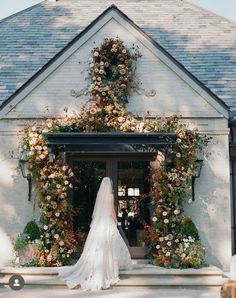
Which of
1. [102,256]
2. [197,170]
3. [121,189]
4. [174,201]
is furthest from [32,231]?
[197,170]

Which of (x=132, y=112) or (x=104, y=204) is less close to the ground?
(x=132, y=112)

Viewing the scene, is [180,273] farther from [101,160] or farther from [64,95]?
[64,95]

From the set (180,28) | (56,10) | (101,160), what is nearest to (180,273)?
(101,160)

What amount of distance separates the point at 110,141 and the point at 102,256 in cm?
255

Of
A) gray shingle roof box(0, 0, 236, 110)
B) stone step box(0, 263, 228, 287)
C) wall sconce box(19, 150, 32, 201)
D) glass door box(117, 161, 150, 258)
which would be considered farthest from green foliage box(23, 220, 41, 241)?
gray shingle roof box(0, 0, 236, 110)

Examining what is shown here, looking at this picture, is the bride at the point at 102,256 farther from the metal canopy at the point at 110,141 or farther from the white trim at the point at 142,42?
the white trim at the point at 142,42

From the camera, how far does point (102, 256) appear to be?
31.9 feet

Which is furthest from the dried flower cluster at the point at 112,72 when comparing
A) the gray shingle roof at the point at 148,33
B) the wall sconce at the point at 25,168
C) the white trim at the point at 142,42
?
the gray shingle roof at the point at 148,33

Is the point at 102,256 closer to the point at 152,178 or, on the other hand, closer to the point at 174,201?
the point at 174,201

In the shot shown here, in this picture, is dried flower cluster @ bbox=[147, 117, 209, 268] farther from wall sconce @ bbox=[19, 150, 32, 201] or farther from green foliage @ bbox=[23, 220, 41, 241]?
wall sconce @ bbox=[19, 150, 32, 201]

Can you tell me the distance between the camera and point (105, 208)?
1022 centimetres

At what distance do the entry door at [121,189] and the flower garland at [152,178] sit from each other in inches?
15.9

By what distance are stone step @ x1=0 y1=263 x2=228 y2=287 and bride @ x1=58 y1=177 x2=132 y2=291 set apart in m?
0.24

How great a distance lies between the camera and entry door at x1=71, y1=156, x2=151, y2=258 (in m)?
11.9
